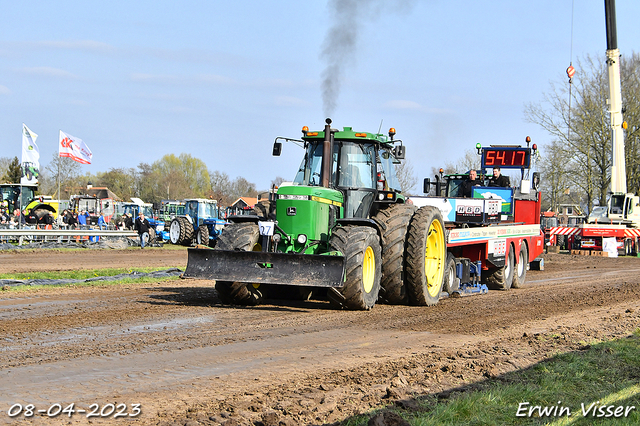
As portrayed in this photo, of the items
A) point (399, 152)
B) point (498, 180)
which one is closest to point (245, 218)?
point (399, 152)

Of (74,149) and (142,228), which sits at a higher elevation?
(74,149)

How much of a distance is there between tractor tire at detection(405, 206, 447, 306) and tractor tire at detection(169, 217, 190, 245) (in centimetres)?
2027

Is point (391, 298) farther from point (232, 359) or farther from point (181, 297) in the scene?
point (232, 359)

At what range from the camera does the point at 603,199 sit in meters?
41.0

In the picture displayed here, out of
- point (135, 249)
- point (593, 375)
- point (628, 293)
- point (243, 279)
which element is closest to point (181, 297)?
point (243, 279)

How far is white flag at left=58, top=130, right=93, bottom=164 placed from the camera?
30.6 m

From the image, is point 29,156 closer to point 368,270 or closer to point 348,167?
point 348,167

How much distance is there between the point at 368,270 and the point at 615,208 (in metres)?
25.8

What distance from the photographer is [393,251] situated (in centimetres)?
998

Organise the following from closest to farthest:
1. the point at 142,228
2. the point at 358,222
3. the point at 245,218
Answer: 1. the point at 358,222
2. the point at 245,218
3. the point at 142,228

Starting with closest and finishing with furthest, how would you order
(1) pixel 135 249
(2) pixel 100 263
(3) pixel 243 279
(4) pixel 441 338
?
(4) pixel 441 338
(3) pixel 243 279
(2) pixel 100 263
(1) pixel 135 249

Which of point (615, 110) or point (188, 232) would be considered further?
point (615, 110)

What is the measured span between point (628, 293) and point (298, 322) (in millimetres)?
8285

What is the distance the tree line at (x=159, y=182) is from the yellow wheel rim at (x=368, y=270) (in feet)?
237
